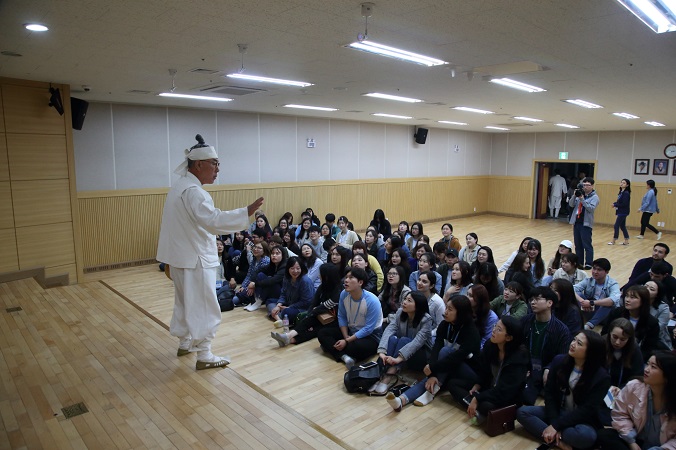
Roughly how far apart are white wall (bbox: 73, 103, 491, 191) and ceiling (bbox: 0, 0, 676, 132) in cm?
118

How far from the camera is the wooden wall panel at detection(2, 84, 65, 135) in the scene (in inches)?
240

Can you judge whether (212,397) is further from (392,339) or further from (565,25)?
(565,25)

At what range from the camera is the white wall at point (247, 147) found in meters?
8.35

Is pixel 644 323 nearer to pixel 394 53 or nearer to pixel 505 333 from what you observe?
pixel 505 333

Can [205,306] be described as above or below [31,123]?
below

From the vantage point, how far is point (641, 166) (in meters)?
13.6

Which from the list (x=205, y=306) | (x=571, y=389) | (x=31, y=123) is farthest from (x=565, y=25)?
(x=31, y=123)

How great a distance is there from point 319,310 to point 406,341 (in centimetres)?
120

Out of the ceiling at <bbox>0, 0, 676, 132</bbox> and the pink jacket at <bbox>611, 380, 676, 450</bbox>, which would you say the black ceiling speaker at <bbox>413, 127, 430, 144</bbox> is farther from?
the pink jacket at <bbox>611, 380, 676, 450</bbox>

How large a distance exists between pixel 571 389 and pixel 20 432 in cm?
367

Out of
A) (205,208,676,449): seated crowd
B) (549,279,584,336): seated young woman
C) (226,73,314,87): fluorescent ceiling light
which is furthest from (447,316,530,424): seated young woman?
(226,73,314,87): fluorescent ceiling light

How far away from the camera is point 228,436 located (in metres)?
2.82

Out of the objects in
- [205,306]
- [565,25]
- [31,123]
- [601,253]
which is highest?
[565,25]

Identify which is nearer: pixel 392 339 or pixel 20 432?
pixel 20 432
